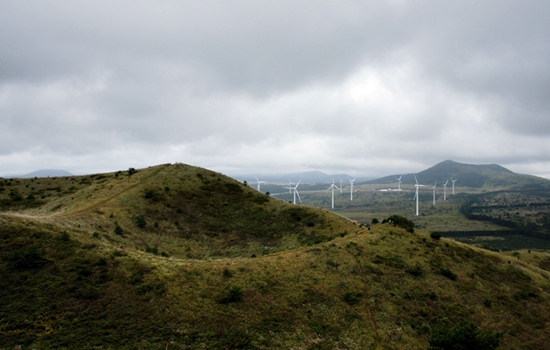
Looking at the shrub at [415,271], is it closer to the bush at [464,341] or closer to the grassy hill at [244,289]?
the grassy hill at [244,289]

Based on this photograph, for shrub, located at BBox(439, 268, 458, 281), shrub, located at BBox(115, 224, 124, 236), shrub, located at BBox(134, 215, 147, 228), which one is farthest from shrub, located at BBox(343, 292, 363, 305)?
shrub, located at BBox(134, 215, 147, 228)

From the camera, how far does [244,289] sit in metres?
47.2

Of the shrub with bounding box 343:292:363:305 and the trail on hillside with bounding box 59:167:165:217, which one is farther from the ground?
the trail on hillside with bounding box 59:167:165:217

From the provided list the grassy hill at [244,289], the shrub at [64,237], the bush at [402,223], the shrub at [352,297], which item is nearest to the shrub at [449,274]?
the grassy hill at [244,289]

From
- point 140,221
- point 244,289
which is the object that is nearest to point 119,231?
point 140,221

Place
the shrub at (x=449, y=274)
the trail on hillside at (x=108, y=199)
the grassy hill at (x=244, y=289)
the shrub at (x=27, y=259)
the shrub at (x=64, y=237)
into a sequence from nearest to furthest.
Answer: the grassy hill at (x=244, y=289) < the shrub at (x=27, y=259) < the shrub at (x=64, y=237) < the shrub at (x=449, y=274) < the trail on hillside at (x=108, y=199)

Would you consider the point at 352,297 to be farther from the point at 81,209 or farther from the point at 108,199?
the point at 108,199

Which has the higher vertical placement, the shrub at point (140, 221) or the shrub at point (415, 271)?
the shrub at point (140, 221)

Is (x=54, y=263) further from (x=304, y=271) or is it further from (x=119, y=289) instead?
(x=304, y=271)

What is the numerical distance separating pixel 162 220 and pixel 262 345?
59.8 metres

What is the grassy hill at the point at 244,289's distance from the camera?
123 feet

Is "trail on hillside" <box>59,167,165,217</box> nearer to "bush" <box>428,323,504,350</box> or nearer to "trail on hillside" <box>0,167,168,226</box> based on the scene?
"trail on hillside" <box>0,167,168,226</box>

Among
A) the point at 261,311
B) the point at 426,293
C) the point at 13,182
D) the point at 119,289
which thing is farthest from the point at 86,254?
the point at 13,182

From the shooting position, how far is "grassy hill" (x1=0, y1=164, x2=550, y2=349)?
3753 centimetres
